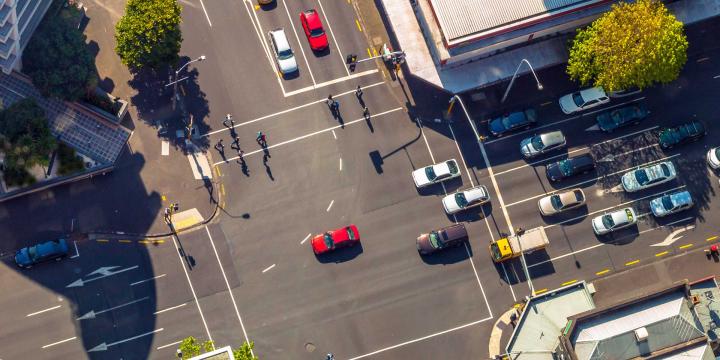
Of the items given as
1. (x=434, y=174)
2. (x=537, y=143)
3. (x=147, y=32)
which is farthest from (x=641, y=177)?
(x=147, y=32)

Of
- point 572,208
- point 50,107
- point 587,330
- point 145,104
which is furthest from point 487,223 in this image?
point 50,107

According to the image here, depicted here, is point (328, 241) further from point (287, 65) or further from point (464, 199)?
point (287, 65)

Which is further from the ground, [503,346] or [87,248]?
[87,248]

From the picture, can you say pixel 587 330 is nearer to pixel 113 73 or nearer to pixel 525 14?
pixel 525 14

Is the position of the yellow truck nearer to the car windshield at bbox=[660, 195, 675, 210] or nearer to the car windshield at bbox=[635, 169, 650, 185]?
A: the car windshield at bbox=[635, 169, 650, 185]

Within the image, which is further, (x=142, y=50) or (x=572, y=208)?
(x=572, y=208)

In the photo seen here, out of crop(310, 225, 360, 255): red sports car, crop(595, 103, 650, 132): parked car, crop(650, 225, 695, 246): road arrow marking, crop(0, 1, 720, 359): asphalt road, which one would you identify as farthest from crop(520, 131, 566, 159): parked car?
crop(310, 225, 360, 255): red sports car
